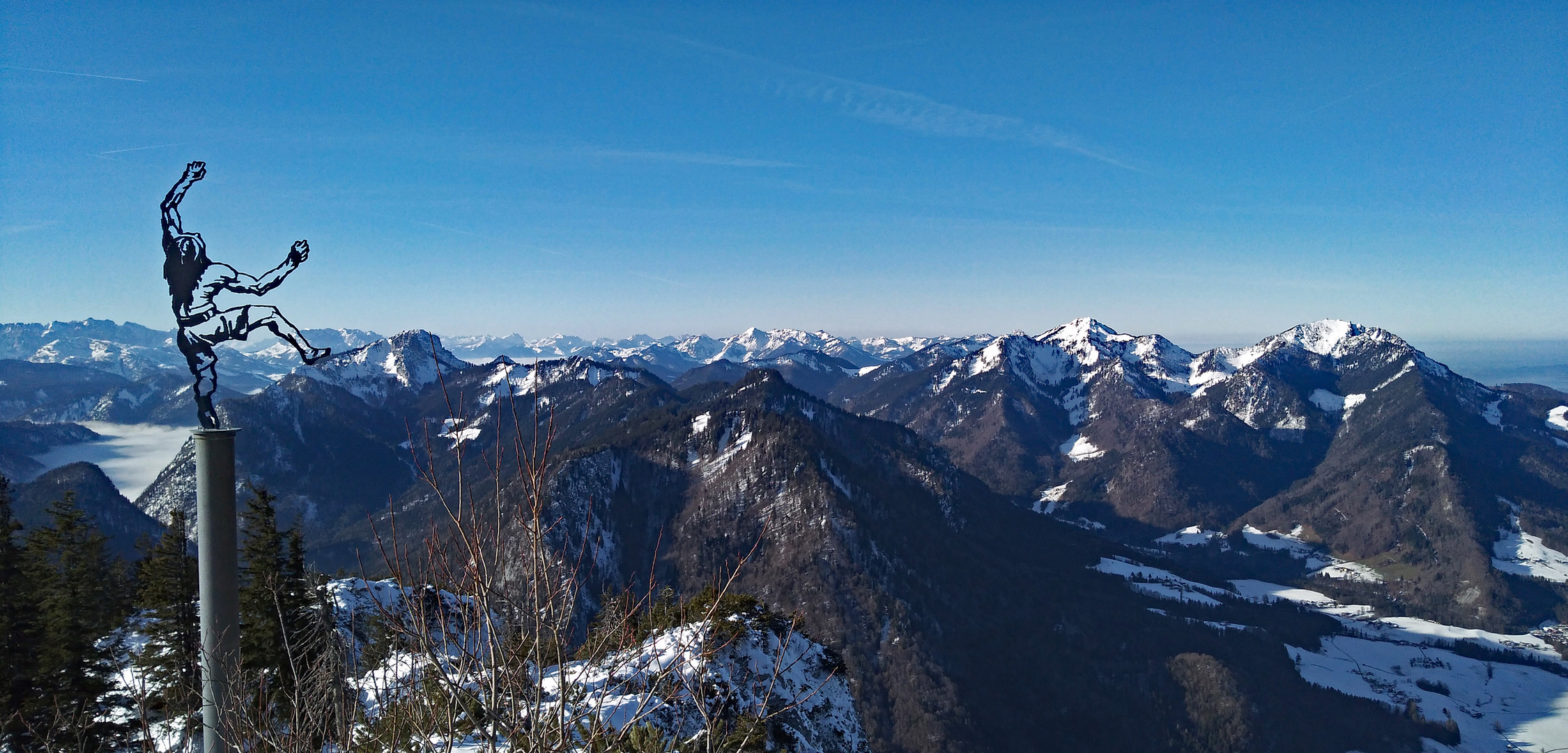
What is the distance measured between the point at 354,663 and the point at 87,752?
31896 millimetres

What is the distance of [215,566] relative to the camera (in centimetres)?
1312

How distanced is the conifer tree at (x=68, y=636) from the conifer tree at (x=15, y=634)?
0.34 m

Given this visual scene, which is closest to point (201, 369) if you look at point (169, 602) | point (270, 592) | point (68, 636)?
point (68, 636)

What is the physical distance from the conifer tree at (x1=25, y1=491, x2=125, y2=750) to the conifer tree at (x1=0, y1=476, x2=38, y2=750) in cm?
34

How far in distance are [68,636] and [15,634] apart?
168cm

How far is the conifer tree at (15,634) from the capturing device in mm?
28531

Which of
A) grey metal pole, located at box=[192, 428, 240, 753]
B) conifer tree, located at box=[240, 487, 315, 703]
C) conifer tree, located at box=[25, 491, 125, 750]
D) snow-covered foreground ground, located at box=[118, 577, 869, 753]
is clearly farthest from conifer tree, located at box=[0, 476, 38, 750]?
grey metal pole, located at box=[192, 428, 240, 753]

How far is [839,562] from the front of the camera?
17988 cm

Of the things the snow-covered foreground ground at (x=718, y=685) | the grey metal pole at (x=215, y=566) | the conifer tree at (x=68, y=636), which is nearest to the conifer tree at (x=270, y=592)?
the snow-covered foreground ground at (x=718, y=685)

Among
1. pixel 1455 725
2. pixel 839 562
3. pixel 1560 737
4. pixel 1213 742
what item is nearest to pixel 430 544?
pixel 839 562

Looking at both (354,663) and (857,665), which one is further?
(857,665)

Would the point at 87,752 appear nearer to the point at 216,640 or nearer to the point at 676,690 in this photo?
the point at 216,640

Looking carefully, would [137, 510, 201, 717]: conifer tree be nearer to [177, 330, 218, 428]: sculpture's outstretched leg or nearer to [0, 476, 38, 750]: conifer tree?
[0, 476, 38, 750]: conifer tree

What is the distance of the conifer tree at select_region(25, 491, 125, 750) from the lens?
29.4 metres
